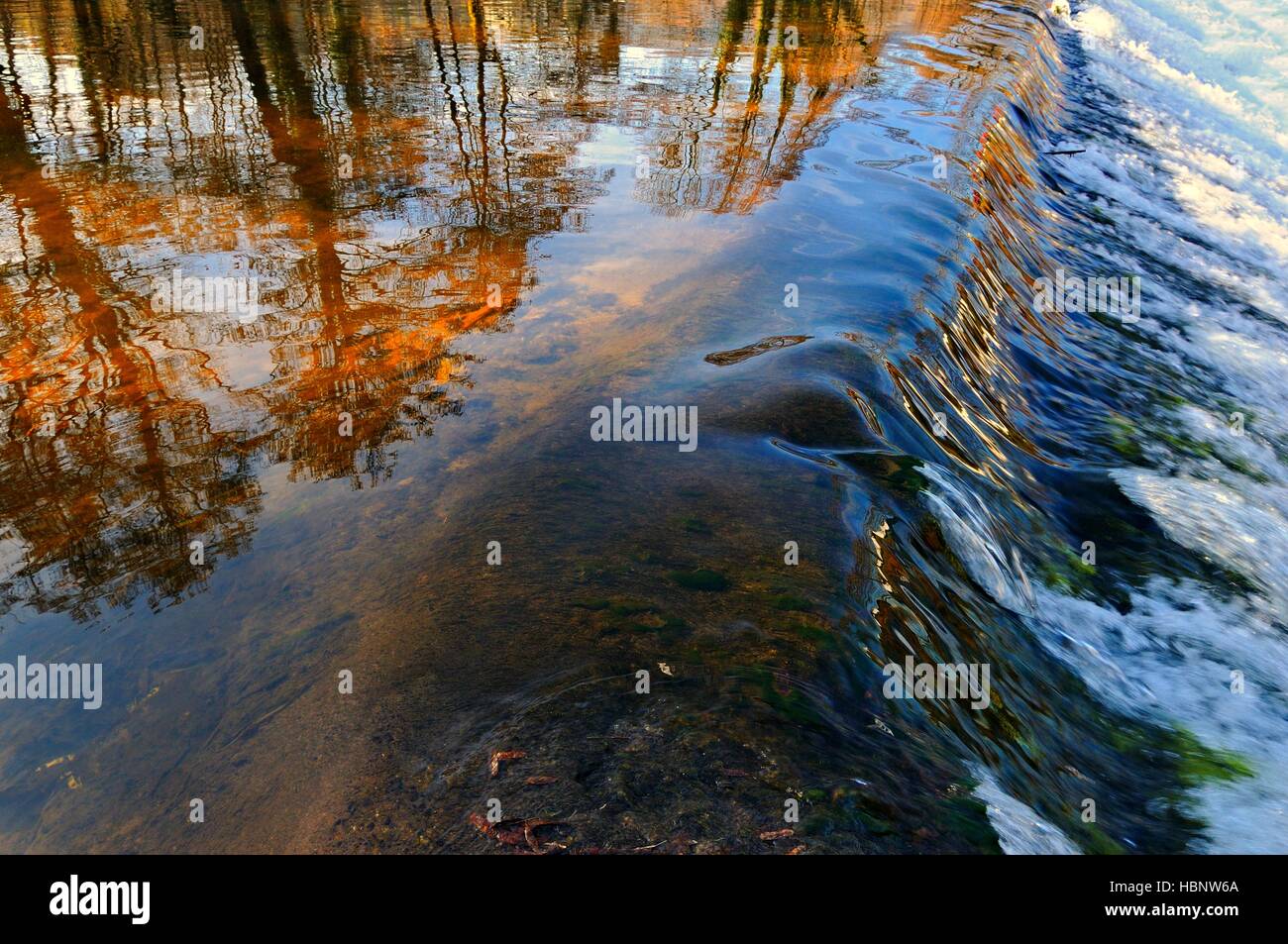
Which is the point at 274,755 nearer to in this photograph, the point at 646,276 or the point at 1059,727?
the point at 1059,727

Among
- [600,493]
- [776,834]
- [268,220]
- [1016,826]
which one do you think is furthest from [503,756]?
[268,220]

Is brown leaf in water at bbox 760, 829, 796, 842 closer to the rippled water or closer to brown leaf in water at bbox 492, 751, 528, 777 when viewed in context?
the rippled water

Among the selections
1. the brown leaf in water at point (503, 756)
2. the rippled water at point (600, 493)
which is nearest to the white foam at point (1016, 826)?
the rippled water at point (600, 493)

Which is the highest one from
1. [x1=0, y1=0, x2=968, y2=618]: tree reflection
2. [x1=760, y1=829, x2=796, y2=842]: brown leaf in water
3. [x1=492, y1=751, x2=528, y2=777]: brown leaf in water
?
[x1=0, y1=0, x2=968, y2=618]: tree reflection

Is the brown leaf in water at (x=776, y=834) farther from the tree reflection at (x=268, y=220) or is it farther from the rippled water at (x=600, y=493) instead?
the tree reflection at (x=268, y=220)

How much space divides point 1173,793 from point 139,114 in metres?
12.6

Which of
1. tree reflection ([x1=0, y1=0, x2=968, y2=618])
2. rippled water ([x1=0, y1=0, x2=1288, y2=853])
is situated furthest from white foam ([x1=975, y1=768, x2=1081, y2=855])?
tree reflection ([x1=0, y1=0, x2=968, y2=618])

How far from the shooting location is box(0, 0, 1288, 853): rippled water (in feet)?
10.3

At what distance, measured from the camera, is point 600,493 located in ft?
15.2

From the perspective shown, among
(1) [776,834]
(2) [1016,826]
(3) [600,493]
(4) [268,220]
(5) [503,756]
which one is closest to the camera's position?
(1) [776,834]

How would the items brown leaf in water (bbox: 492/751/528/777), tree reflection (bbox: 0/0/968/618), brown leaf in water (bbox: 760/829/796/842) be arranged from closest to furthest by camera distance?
brown leaf in water (bbox: 760/829/796/842)
brown leaf in water (bbox: 492/751/528/777)
tree reflection (bbox: 0/0/968/618)

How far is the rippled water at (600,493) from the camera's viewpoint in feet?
10.3

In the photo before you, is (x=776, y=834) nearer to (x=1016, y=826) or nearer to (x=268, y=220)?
(x=1016, y=826)

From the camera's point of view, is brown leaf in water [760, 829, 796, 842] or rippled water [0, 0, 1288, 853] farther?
rippled water [0, 0, 1288, 853]
